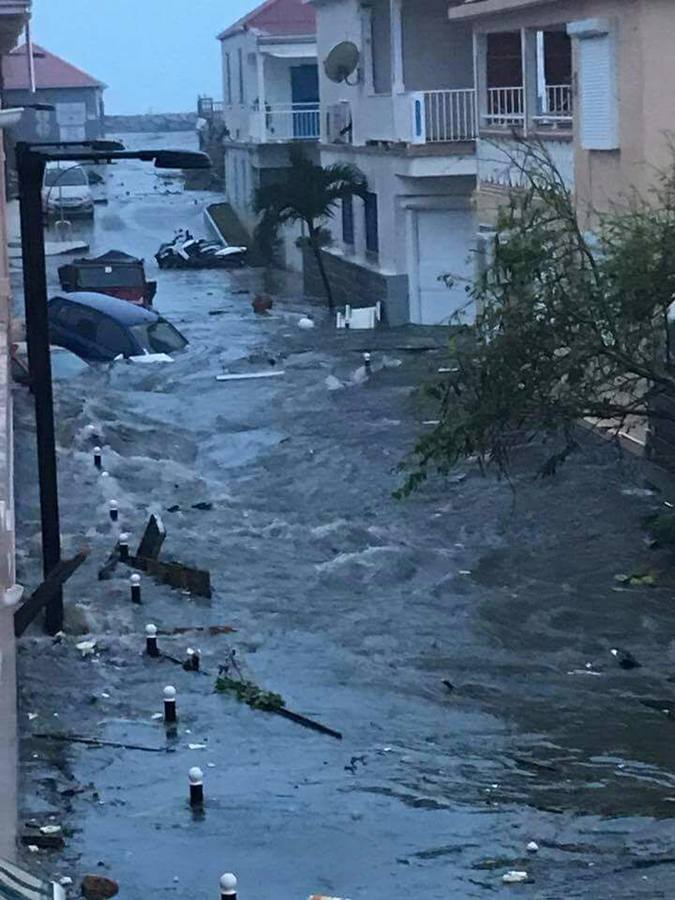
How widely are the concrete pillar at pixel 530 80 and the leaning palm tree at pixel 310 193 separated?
10.1m

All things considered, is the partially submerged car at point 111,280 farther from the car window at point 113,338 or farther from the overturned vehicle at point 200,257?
the overturned vehicle at point 200,257

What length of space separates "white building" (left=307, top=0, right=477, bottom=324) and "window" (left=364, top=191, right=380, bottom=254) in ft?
0.11

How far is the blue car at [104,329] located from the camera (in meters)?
29.8

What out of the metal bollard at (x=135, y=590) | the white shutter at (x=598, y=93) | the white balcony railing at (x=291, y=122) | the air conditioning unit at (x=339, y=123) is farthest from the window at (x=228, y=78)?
the metal bollard at (x=135, y=590)

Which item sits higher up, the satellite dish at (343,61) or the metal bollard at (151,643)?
the satellite dish at (343,61)

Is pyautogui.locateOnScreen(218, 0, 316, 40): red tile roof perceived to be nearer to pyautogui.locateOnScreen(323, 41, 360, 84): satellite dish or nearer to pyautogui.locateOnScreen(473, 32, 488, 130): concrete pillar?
pyautogui.locateOnScreen(323, 41, 360, 84): satellite dish

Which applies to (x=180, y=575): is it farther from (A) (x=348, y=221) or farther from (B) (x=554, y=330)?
(A) (x=348, y=221)

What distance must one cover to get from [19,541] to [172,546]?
55.6 inches

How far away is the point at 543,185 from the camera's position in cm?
1451

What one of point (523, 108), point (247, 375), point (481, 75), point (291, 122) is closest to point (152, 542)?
point (523, 108)

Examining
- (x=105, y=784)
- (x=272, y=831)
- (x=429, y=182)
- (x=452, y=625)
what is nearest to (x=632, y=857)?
(x=272, y=831)

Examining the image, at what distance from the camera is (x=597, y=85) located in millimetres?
20250

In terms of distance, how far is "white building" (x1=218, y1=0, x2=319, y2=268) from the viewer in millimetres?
46719

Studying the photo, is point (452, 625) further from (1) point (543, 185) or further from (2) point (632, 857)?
(2) point (632, 857)
